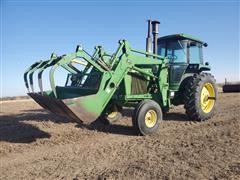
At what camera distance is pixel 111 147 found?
7129 mm

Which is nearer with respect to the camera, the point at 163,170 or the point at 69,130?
the point at 163,170

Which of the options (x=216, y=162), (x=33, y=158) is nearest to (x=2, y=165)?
(x=33, y=158)

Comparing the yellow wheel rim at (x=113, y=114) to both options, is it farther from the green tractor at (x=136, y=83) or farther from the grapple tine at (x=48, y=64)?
the grapple tine at (x=48, y=64)

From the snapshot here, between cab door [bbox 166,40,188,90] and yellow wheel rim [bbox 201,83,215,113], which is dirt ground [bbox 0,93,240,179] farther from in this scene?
cab door [bbox 166,40,188,90]

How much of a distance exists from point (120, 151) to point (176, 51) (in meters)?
4.64

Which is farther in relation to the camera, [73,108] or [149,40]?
[149,40]

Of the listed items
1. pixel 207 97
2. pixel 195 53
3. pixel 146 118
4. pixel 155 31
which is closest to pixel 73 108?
pixel 146 118

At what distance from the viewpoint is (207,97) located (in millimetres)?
10531

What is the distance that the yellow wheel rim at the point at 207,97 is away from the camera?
10383mm

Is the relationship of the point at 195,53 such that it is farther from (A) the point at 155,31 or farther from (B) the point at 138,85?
(B) the point at 138,85

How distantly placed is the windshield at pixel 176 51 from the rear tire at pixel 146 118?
7.69 feet

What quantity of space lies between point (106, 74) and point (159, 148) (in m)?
2.14

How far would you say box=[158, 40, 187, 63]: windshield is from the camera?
10.3m

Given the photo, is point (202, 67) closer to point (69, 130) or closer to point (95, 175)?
point (69, 130)
